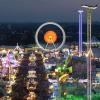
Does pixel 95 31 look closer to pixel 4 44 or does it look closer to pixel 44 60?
pixel 44 60

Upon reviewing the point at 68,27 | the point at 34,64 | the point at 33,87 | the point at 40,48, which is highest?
the point at 68,27

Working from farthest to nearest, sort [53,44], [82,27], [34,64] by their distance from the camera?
[34,64]
[82,27]
[53,44]

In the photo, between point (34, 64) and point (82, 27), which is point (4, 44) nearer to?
point (34, 64)

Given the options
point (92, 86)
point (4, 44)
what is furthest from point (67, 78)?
point (4, 44)

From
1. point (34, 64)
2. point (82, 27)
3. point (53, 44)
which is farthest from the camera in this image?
point (34, 64)

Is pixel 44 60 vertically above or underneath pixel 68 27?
underneath

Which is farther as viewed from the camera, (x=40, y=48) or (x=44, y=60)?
(x=44, y=60)
